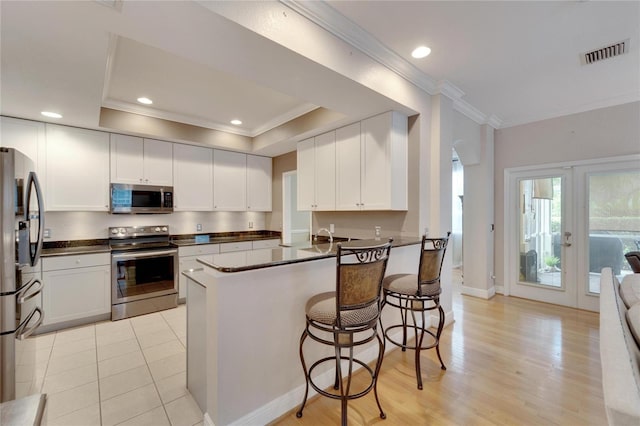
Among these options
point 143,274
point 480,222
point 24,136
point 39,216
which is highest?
point 24,136

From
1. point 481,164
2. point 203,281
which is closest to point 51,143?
point 203,281

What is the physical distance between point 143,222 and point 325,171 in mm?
2990

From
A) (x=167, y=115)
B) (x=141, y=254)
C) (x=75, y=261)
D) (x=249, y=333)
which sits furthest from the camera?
(x=167, y=115)

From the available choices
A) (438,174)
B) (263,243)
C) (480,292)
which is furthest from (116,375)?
(480,292)

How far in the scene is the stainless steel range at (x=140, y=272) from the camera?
3506 millimetres

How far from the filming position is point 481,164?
4.37m

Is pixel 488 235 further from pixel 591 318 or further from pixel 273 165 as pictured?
pixel 273 165

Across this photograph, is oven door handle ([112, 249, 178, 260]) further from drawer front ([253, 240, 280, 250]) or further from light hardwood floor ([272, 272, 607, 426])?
light hardwood floor ([272, 272, 607, 426])

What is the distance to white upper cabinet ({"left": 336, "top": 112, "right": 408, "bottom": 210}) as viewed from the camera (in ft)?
9.70

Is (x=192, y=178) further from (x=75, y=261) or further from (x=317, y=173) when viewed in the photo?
(x=317, y=173)

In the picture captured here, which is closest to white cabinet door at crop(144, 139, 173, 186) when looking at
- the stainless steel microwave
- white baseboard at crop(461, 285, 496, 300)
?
the stainless steel microwave

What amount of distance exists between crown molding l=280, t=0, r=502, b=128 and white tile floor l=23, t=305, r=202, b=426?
290cm

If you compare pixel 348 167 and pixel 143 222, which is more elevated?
pixel 348 167

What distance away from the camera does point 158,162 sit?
13.4 ft
